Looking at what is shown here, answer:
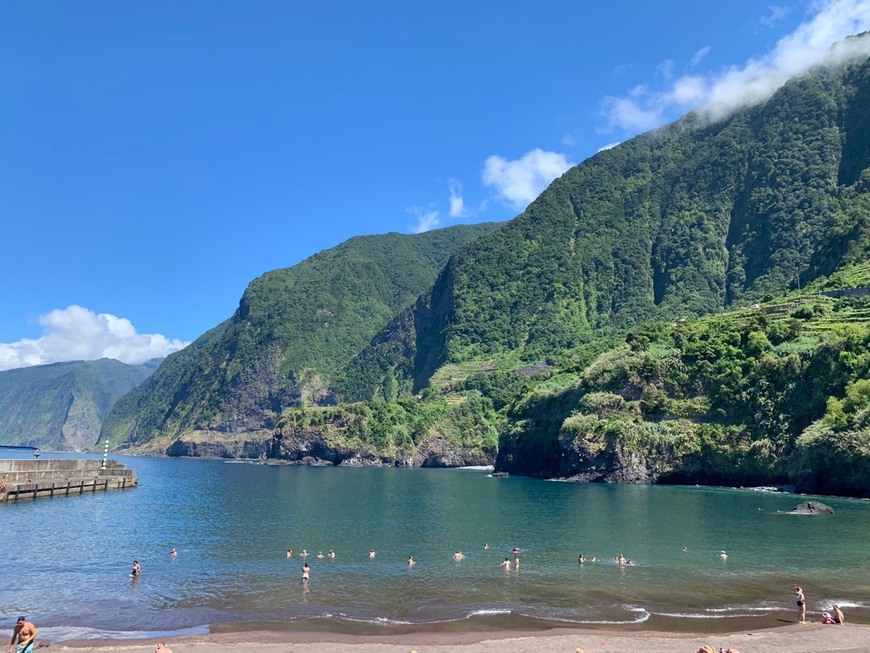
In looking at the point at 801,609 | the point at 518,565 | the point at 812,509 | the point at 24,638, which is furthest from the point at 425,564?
the point at 812,509

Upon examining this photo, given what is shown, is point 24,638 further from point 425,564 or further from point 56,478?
point 56,478

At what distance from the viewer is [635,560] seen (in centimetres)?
5428

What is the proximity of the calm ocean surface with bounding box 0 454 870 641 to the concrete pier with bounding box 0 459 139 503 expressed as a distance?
571 cm

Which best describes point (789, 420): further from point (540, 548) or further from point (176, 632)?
point (176, 632)

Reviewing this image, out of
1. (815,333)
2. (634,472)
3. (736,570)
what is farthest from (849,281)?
(736,570)

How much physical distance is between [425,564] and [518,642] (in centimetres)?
2131

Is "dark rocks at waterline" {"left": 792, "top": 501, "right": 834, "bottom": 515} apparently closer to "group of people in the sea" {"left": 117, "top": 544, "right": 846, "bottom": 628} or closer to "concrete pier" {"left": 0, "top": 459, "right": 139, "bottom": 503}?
"group of people in the sea" {"left": 117, "top": 544, "right": 846, "bottom": 628}

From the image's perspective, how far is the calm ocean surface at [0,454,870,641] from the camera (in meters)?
38.5

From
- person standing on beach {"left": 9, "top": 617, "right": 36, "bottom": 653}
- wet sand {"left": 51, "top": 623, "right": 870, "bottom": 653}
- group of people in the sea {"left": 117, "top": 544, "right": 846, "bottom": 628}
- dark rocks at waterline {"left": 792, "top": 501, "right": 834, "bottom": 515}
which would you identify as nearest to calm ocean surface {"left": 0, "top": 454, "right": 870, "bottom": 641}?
group of people in the sea {"left": 117, "top": 544, "right": 846, "bottom": 628}

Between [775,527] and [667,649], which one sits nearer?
[667,649]

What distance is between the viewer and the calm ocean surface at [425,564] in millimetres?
38500

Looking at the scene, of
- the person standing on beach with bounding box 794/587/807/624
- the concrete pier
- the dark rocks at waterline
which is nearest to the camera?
the person standing on beach with bounding box 794/587/807/624

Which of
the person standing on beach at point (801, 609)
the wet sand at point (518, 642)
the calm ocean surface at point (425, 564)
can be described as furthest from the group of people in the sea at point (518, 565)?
the wet sand at point (518, 642)

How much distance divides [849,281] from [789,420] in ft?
237
